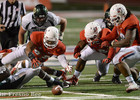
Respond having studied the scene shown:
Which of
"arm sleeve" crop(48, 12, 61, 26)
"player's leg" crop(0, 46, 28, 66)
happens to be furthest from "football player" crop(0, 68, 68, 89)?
"arm sleeve" crop(48, 12, 61, 26)

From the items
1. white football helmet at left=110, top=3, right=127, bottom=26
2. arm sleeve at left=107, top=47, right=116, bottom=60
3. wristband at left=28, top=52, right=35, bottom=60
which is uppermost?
white football helmet at left=110, top=3, right=127, bottom=26

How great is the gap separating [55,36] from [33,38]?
0.37 m

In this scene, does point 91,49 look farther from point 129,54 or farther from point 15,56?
point 15,56

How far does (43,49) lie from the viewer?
265 inches

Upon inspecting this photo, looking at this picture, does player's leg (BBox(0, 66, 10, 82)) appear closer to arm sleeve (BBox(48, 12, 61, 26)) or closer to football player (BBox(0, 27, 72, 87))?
football player (BBox(0, 27, 72, 87))

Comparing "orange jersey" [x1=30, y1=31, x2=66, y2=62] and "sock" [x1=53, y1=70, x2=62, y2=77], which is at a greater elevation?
"orange jersey" [x1=30, y1=31, x2=66, y2=62]

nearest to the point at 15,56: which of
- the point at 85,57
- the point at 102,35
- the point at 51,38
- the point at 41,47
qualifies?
the point at 41,47

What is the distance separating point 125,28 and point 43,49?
129 centimetres

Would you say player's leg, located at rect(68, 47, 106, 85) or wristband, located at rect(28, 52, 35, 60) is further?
player's leg, located at rect(68, 47, 106, 85)

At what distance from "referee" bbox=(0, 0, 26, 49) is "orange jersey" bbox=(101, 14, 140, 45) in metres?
2.49

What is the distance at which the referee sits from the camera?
869cm

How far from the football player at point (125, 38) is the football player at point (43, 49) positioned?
30.1 inches

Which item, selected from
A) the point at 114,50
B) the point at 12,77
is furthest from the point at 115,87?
the point at 12,77

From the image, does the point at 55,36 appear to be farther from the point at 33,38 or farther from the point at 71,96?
the point at 71,96
